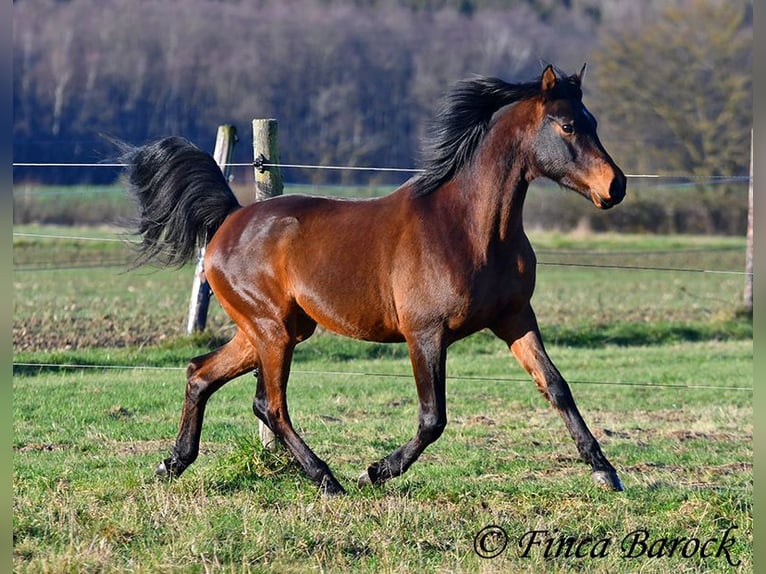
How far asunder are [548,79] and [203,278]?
17.8 ft

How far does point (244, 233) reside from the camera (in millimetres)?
7074

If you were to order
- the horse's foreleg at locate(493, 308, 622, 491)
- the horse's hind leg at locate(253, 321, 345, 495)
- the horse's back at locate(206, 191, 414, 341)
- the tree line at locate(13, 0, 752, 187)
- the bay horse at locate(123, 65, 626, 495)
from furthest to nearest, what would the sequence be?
the tree line at locate(13, 0, 752, 187), the horse's hind leg at locate(253, 321, 345, 495), the horse's back at locate(206, 191, 414, 341), the horse's foreleg at locate(493, 308, 622, 491), the bay horse at locate(123, 65, 626, 495)

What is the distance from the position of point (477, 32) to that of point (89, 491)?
86583 millimetres

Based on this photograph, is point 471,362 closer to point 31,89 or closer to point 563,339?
point 563,339

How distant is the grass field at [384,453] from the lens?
17.1ft

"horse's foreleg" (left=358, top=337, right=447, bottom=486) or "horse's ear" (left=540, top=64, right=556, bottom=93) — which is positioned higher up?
"horse's ear" (left=540, top=64, right=556, bottom=93)

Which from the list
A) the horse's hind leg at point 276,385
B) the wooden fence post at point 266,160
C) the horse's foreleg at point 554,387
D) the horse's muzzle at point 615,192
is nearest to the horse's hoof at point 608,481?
the horse's foreleg at point 554,387

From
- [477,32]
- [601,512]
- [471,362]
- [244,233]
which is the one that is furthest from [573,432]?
[477,32]

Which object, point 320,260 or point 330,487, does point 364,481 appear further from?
point 320,260

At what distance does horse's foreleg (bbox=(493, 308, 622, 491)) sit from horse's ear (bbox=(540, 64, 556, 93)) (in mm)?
1318

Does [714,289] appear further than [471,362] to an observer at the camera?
Yes

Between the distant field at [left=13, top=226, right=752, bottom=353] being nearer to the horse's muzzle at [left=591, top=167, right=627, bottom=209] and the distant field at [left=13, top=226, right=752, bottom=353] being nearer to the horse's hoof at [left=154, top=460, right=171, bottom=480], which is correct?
the horse's hoof at [left=154, top=460, right=171, bottom=480]

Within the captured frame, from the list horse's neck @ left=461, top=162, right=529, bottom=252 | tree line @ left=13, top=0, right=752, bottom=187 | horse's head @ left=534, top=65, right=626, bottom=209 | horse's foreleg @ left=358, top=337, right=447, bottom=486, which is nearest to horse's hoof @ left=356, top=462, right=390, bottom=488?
horse's foreleg @ left=358, top=337, right=447, bottom=486

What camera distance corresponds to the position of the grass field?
5.21 metres
